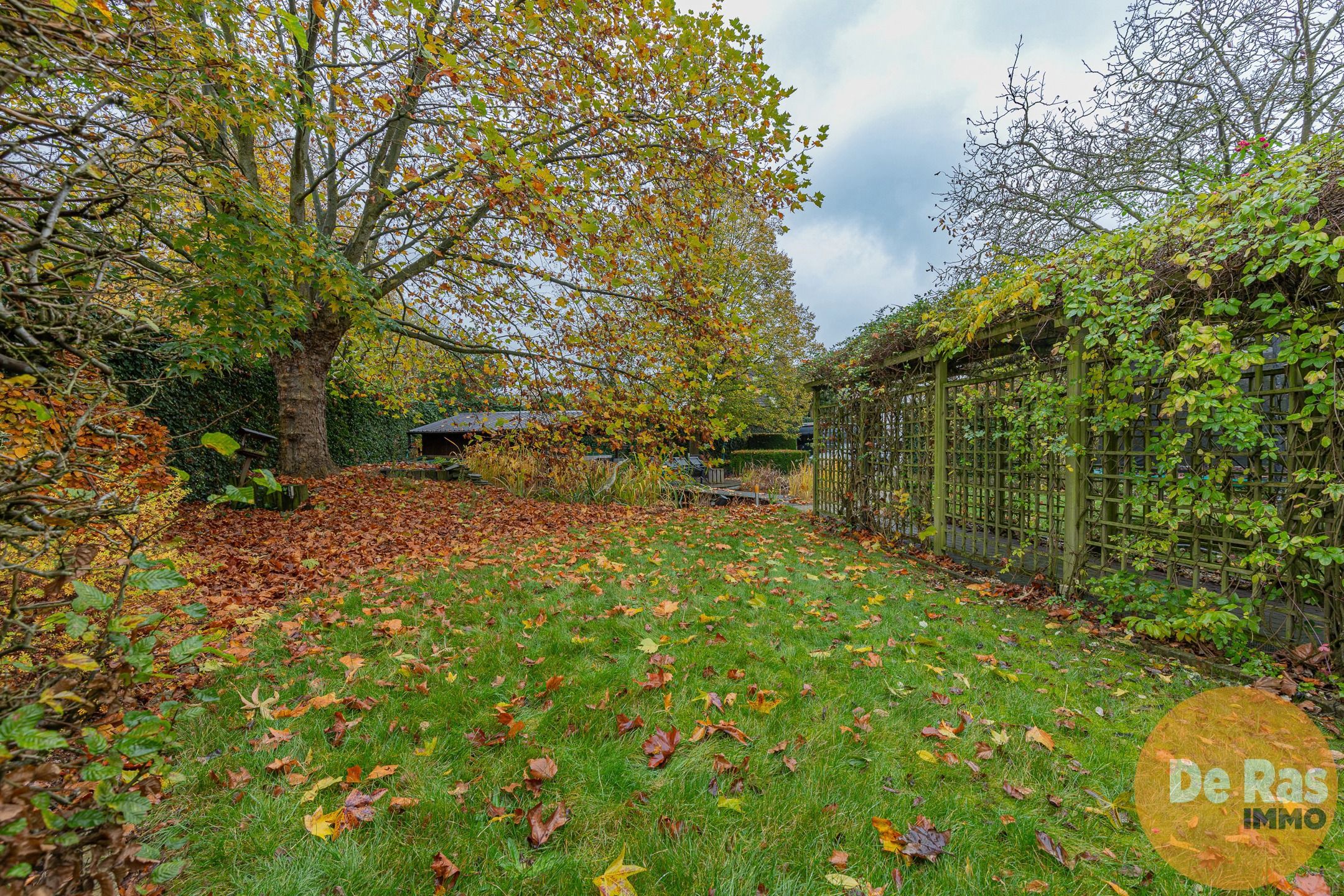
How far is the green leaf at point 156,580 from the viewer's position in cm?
112

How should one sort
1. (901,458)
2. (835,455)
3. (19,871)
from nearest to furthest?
(19,871) < (901,458) < (835,455)

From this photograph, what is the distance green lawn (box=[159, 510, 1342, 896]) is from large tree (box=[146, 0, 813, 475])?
9.56 ft

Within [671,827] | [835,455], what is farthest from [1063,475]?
[671,827]

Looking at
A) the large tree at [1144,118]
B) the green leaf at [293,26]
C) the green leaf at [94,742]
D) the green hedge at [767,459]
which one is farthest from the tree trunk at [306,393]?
the green hedge at [767,459]

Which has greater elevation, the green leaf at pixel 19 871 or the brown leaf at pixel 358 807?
the green leaf at pixel 19 871

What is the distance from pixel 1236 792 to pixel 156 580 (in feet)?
10.9

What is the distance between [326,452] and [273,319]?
325 centimetres

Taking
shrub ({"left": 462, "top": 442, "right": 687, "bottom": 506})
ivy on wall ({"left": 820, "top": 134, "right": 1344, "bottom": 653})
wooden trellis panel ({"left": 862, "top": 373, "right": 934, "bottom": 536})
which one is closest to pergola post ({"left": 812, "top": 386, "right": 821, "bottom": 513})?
wooden trellis panel ({"left": 862, "top": 373, "right": 934, "bottom": 536})

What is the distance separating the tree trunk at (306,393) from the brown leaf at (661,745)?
7.18 metres

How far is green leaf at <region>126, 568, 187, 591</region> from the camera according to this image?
112 cm

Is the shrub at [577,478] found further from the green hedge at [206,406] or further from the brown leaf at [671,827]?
the brown leaf at [671,827]

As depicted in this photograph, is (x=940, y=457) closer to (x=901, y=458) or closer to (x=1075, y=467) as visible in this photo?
(x=901, y=458)

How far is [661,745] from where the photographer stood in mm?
1945

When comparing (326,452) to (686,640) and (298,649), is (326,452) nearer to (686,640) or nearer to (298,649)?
(298,649)
